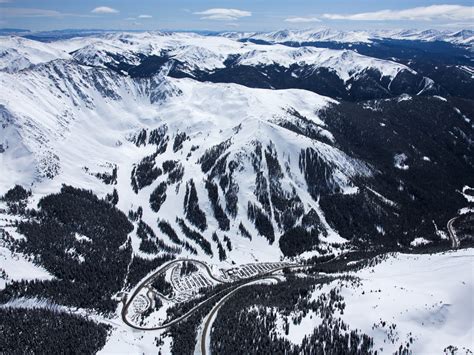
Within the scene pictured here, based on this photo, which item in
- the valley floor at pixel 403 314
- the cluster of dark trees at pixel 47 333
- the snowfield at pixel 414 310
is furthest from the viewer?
the cluster of dark trees at pixel 47 333

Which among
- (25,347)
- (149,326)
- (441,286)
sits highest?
(441,286)

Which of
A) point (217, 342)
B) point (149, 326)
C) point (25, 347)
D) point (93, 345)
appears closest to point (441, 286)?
point (217, 342)

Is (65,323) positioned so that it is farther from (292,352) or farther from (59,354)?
(292,352)

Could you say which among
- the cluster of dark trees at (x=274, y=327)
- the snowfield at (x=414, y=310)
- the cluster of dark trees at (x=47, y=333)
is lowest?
the cluster of dark trees at (x=47, y=333)

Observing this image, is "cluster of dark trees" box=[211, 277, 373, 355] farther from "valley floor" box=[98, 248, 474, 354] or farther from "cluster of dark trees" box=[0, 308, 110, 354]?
"cluster of dark trees" box=[0, 308, 110, 354]

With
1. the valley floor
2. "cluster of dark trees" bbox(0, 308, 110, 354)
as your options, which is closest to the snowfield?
the valley floor

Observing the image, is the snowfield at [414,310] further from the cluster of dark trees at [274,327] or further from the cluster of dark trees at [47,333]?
the cluster of dark trees at [47,333]

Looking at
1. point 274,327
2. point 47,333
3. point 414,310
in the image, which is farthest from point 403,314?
point 47,333

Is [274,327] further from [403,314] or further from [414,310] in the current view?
[414,310]

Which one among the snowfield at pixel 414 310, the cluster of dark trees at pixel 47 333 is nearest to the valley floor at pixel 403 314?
the snowfield at pixel 414 310
